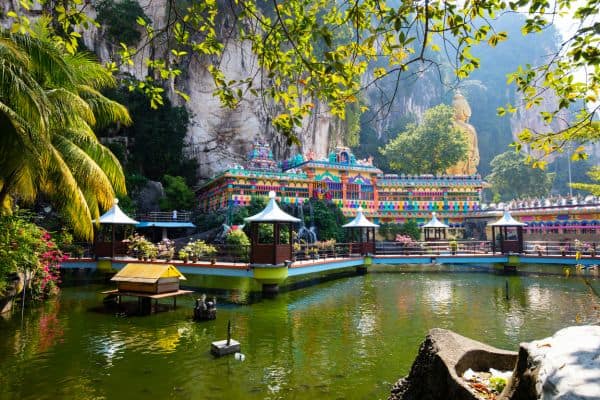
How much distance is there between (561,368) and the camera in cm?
254

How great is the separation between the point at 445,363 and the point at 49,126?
8.65 metres

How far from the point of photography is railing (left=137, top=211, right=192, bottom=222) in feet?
90.7

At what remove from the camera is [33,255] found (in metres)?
11.3

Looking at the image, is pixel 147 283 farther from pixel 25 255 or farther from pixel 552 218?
pixel 552 218

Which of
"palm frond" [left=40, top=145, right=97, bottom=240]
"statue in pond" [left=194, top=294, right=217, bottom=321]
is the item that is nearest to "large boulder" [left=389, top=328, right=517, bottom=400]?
"statue in pond" [left=194, top=294, right=217, bottom=321]

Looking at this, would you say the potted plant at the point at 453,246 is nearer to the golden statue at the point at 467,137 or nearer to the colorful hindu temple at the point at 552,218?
the colorful hindu temple at the point at 552,218

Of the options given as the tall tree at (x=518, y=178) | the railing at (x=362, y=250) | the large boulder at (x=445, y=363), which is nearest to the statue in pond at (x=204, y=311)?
the railing at (x=362, y=250)

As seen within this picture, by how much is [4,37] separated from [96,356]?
690cm

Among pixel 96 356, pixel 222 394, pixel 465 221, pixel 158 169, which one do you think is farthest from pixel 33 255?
pixel 465 221

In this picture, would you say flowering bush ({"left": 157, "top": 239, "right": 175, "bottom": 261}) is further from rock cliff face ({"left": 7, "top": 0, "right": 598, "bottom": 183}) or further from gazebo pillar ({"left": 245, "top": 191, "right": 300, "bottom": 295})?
rock cliff face ({"left": 7, "top": 0, "right": 598, "bottom": 183})

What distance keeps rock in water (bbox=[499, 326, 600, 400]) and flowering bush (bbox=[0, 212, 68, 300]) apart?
37.6 ft

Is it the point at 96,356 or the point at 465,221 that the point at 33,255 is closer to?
the point at 96,356

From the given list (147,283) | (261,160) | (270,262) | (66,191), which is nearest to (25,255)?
(66,191)

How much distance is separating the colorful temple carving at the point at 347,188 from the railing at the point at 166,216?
1.98 m
